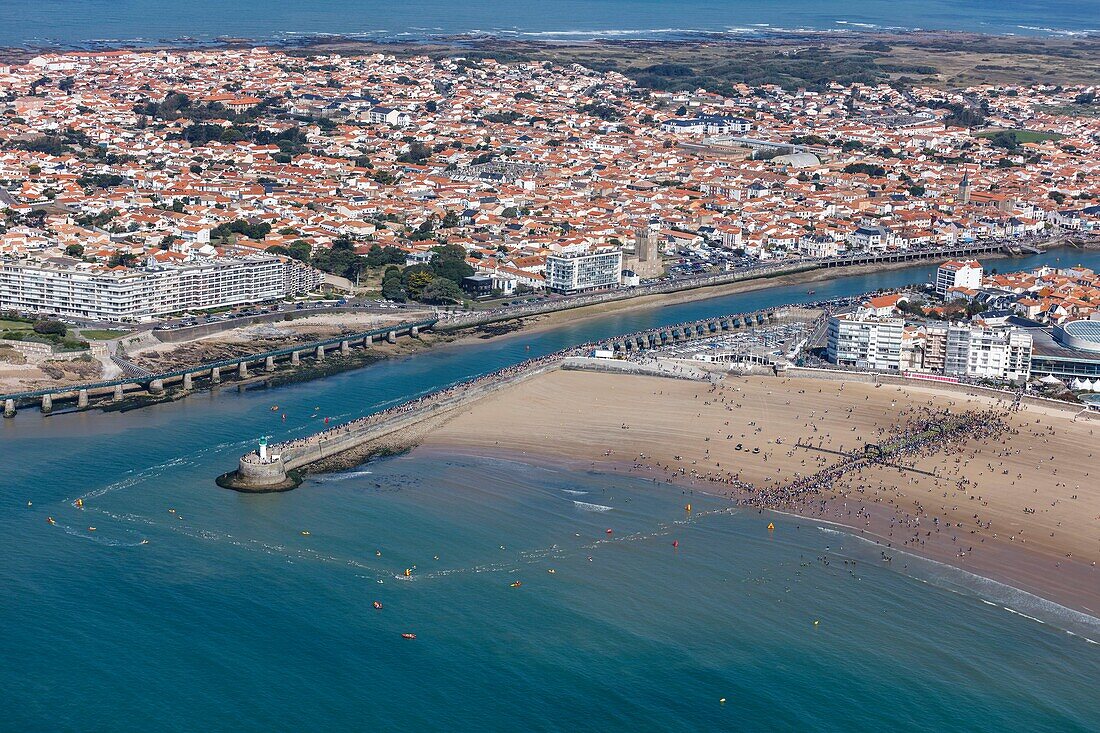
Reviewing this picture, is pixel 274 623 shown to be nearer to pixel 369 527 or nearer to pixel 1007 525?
pixel 369 527

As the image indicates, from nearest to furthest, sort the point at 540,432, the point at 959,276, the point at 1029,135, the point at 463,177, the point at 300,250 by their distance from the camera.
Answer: the point at 540,432, the point at 959,276, the point at 300,250, the point at 463,177, the point at 1029,135

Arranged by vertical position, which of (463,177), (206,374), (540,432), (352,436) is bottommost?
(352,436)

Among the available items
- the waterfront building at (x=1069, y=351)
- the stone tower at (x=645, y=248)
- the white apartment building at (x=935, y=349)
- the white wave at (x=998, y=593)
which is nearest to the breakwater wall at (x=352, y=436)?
the white apartment building at (x=935, y=349)

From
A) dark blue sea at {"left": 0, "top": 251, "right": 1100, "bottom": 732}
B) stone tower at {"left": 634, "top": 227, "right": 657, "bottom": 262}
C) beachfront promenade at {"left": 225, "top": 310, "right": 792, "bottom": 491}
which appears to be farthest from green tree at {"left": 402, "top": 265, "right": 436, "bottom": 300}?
dark blue sea at {"left": 0, "top": 251, "right": 1100, "bottom": 732}

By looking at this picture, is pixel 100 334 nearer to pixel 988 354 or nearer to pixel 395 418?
pixel 395 418

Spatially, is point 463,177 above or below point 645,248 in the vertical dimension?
above

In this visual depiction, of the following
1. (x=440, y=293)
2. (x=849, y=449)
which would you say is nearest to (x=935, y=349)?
(x=849, y=449)

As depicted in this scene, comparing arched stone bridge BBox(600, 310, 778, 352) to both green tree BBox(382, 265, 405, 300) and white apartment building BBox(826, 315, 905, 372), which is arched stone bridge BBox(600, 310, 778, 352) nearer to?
white apartment building BBox(826, 315, 905, 372)
